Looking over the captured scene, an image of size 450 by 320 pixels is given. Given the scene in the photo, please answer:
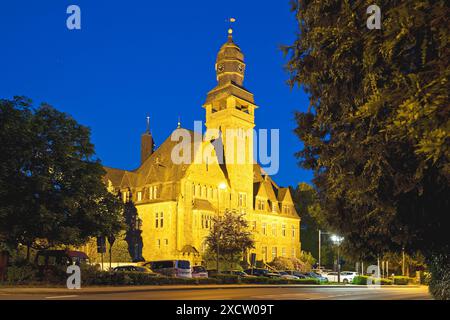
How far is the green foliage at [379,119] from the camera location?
9.87m

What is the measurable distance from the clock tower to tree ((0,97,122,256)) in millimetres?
36478

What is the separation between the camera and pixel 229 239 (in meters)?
58.6

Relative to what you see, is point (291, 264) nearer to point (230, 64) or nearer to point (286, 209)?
point (286, 209)

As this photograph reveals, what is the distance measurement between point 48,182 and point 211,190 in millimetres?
35855

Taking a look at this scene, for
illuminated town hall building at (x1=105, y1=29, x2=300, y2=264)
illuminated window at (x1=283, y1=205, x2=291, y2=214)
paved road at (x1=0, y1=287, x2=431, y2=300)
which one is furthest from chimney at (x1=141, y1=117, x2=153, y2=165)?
paved road at (x1=0, y1=287, x2=431, y2=300)

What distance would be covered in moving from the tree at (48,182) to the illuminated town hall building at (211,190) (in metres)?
26.8

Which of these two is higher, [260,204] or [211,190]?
[211,190]

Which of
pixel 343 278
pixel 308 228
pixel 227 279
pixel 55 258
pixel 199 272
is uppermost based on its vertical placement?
pixel 308 228

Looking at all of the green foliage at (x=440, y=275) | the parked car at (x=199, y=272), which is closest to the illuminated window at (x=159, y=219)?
the parked car at (x=199, y=272)

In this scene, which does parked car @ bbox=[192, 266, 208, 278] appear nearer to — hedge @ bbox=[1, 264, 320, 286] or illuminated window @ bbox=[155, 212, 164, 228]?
hedge @ bbox=[1, 264, 320, 286]

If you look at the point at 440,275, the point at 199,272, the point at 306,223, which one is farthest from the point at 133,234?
the point at 440,275

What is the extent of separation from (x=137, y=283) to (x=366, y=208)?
73.6 feet

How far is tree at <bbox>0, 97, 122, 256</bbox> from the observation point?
31.4 metres

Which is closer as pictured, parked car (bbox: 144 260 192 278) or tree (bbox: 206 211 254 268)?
parked car (bbox: 144 260 192 278)
